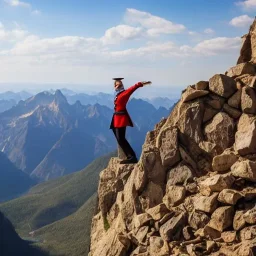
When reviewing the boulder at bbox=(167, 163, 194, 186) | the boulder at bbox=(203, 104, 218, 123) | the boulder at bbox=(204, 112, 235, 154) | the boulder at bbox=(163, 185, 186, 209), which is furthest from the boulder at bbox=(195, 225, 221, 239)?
the boulder at bbox=(203, 104, 218, 123)

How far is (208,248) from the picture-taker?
15.8 meters

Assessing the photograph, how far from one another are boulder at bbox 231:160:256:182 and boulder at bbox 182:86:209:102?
558cm

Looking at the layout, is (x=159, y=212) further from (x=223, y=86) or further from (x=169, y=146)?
(x=223, y=86)

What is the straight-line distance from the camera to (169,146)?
845 inches

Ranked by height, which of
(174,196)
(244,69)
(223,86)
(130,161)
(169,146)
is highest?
(244,69)

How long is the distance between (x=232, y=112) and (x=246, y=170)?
447cm

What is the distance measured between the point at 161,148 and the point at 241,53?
11.2 m

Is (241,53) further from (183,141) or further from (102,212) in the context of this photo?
(102,212)

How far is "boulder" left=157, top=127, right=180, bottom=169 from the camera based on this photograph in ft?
69.3

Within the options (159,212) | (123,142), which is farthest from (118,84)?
(159,212)

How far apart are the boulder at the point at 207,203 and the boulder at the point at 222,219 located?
46cm

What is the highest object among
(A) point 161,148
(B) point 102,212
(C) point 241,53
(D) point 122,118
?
(C) point 241,53

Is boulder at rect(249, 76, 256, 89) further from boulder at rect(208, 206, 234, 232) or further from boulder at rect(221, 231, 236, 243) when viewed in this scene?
boulder at rect(221, 231, 236, 243)

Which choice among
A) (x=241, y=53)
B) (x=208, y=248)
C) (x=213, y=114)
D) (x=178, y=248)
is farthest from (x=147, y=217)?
(x=241, y=53)
